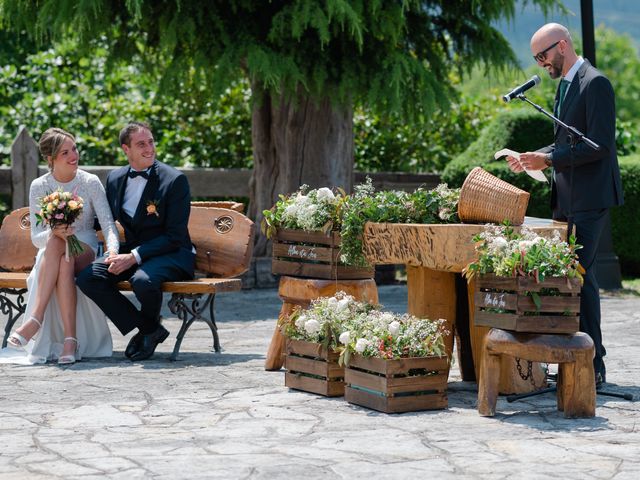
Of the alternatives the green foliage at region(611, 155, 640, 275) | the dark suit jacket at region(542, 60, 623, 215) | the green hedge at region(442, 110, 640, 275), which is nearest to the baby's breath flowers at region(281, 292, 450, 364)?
the dark suit jacket at region(542, 60, 623, 215)

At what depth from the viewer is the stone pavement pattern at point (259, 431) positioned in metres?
4.93

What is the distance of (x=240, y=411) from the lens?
242 inches

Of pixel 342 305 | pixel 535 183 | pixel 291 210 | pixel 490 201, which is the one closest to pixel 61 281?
pixel 291 210

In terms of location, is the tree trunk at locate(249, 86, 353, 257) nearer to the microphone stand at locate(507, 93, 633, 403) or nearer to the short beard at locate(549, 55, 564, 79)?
the short beard at locate(549, 55, 564, 79)

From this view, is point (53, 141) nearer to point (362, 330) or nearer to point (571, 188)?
point (362, 330)

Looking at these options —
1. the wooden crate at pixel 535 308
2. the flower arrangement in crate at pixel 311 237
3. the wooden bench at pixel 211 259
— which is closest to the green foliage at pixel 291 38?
the wooden bench at pixel 211 259

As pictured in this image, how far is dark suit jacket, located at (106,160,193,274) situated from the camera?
26.1ft

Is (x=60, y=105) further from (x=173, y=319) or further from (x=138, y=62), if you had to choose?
(x=173, y=319)

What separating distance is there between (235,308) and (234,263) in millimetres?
2741

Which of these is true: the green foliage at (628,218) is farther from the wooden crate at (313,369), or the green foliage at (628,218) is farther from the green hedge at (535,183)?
the wooden crate at (313,369)

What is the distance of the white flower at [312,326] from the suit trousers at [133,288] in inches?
58.3

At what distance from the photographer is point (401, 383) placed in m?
6.08

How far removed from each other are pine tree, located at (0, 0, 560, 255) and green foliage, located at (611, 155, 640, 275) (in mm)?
2018

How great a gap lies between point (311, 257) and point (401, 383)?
4.70 ft
